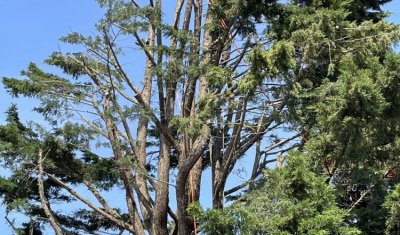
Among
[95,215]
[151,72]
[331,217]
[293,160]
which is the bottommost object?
[331,217]

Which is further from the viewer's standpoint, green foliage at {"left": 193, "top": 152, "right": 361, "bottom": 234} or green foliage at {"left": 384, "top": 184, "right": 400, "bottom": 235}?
green foliage at {"left": 384, "top": 184, "right": 400, "bottom": 235}

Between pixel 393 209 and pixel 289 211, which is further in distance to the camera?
pixel 393 209

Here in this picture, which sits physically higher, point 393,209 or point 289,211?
point 393,209

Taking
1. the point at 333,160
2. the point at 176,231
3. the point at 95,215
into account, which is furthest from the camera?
the point at 95,215

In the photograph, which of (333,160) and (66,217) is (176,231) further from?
(333,160)

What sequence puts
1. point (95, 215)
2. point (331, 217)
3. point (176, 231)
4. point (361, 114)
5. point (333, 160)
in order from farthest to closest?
1. point (95, 215)
2. point (176, 231)
3. point (333, 160)
4. point (361, 114)
5. point (331, 217)

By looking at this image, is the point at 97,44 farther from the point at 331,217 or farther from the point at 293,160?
the point at 331,217

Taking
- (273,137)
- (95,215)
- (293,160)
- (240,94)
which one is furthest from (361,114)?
(95,215)

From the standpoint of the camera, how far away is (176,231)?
1163 cm

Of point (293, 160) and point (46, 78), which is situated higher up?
point (46, 78)

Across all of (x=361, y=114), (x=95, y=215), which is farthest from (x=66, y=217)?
(x=361, y=114)

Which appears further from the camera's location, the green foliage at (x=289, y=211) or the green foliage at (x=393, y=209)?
the green foliage at (x=393, y=209)

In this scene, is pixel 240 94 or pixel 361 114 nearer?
pixel 361 114

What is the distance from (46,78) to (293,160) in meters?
5.43
